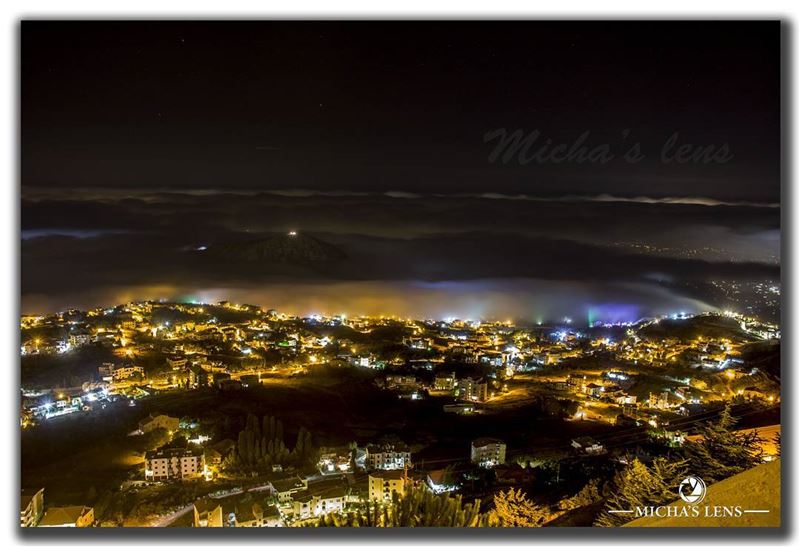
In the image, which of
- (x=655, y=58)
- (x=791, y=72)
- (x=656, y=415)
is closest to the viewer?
(x=791, y=72)

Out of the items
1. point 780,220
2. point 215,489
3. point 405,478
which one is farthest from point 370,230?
point 780,220

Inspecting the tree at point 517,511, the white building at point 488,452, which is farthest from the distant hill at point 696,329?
the tree at point 517,511

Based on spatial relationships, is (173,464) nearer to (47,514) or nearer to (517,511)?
(47,514)

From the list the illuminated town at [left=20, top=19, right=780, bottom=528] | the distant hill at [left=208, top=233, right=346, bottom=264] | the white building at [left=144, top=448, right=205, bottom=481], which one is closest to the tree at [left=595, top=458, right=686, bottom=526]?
the illuminated town at [left=20, top=19, right=780, bottom=528]

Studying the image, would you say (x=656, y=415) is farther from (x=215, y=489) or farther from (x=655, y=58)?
(x=215, y=489)

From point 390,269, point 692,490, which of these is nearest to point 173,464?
point 390,269

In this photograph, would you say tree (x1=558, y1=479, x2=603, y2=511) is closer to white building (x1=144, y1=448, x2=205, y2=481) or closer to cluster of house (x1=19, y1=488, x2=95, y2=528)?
white building (x1=144, y1=448, x2=205, y2=481)

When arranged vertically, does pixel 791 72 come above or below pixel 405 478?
above
